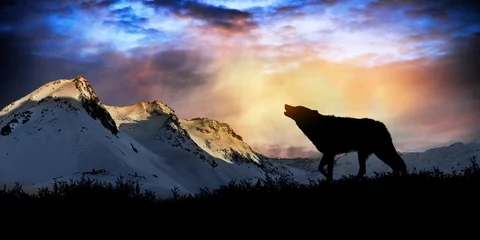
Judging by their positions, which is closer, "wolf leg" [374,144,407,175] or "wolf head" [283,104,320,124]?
"wolf leg" [374,144,407,175]

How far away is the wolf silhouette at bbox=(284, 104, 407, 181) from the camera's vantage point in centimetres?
1462

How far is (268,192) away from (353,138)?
532cm

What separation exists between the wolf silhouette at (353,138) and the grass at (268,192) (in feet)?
9.18

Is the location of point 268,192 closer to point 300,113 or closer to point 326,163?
point 326,163

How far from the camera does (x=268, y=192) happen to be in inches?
404

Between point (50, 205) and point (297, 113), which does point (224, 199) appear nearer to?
point (50, 205)

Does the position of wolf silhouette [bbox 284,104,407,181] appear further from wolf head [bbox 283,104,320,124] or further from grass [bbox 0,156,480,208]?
grass [bbox 0,156,480,208]

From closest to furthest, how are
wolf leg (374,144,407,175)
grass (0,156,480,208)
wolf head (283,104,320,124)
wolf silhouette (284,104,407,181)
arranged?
grass (0,156,480,208) → wolf silhouette (284,104,407,181) → wolf leg (374,144,407,175) → wolf head (283,104,320,124)

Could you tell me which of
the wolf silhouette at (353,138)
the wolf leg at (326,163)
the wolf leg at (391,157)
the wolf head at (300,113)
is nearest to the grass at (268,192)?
the wolf leg at (326,163)

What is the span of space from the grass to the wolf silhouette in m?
2.80

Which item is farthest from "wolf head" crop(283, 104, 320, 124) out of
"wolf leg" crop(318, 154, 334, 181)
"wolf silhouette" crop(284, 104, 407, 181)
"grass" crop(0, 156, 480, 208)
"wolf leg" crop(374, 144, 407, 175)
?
"grass" crop(0, 156, 480, 208)

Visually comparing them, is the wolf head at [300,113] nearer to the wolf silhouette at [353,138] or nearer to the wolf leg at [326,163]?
the wolf silhouette at [353,138]

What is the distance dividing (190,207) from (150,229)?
4.91 ft

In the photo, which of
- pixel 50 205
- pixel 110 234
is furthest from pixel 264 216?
pixel 50 205
